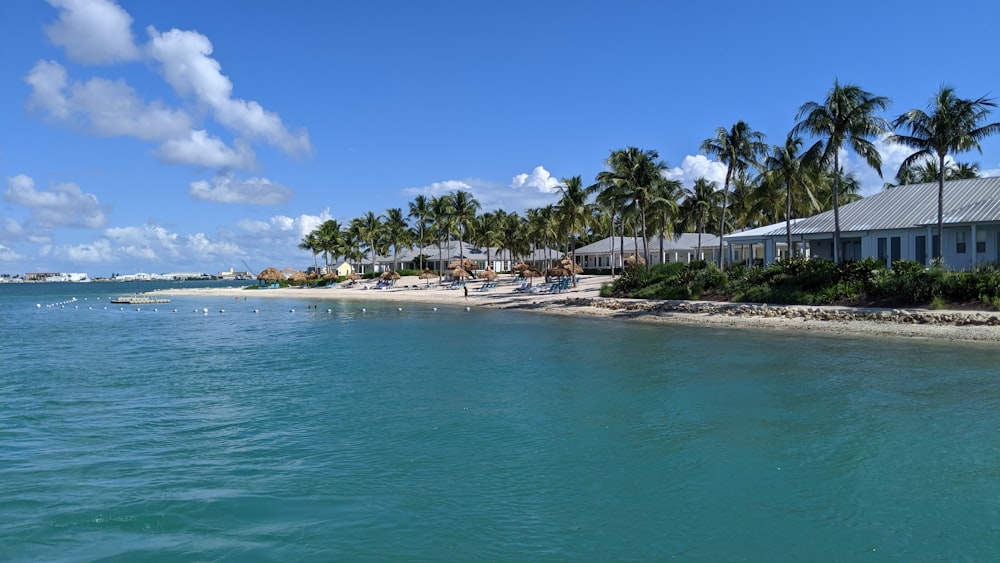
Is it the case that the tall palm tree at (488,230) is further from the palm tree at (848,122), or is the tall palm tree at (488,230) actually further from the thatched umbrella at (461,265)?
the palm tree at (848,122)

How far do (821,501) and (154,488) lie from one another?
29.9ft

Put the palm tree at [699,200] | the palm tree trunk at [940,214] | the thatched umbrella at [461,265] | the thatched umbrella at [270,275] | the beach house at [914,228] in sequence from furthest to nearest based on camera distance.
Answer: the thatched umbrella at [270,275], the thatched umbrella at [461,265], the palm tree at [699,200], the beach house at [914,228], the palm tree trunk at [940,214]

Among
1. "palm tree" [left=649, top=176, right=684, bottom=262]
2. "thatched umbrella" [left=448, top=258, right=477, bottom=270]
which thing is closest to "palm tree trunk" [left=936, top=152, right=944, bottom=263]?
"palm tree" [left=649, top=176, right=684, bottom=262]

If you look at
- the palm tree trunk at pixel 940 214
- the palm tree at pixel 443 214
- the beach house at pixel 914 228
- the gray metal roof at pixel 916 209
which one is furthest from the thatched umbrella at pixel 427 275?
the palm tree trunk at pixel 940 214

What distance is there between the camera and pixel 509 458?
35.1 feet

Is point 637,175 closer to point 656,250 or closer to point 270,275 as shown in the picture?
point 656,250

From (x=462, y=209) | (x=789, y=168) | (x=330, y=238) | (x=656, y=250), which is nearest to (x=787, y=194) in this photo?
(x=789, y=168)

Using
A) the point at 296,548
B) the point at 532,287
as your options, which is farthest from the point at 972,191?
the point at 296,548

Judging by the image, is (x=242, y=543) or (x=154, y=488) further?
(x=154, y=488)

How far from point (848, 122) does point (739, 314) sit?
405 inches

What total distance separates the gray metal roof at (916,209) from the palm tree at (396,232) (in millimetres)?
52541

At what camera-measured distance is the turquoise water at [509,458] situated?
7.68m

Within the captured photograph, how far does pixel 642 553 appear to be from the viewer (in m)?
7.34

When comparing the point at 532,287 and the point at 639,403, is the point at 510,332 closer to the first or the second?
the point at 639,403
